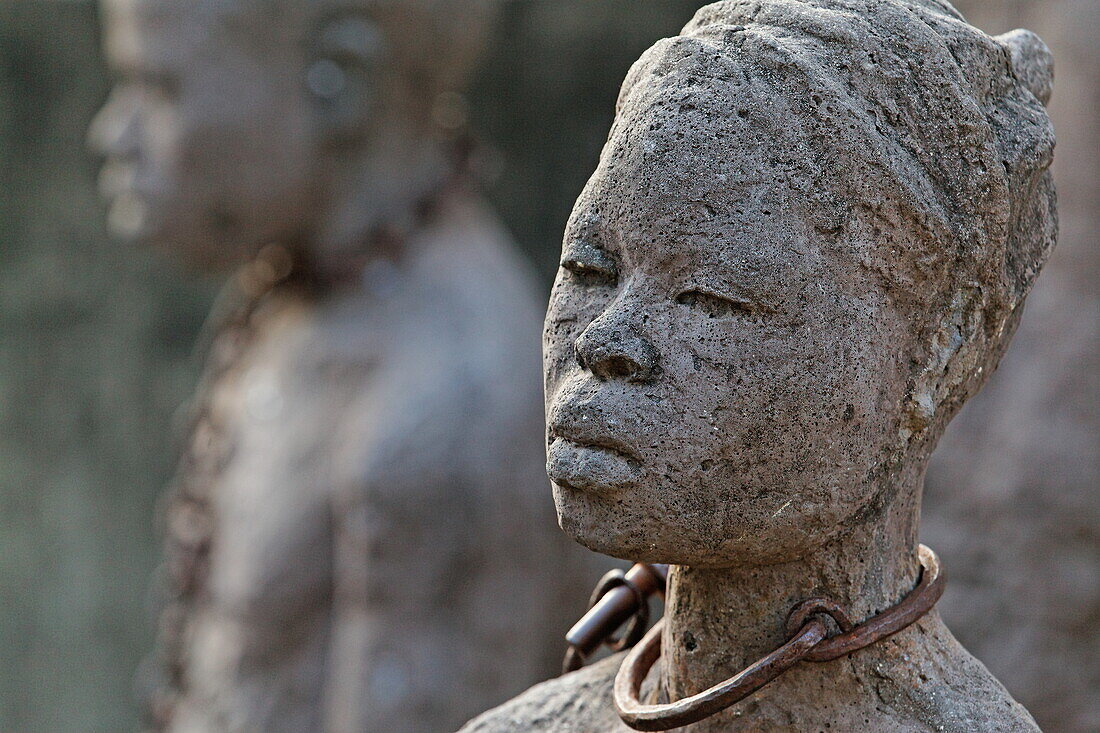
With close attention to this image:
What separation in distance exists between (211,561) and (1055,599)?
123 centimetres

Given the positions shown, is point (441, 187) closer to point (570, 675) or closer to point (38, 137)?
point (570, 675)

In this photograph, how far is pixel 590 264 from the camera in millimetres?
1044

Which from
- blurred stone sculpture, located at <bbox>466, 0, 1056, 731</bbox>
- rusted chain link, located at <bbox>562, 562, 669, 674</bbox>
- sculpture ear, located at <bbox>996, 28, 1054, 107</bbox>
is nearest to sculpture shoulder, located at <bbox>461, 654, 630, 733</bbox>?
rusted chain link, located at <bbox>562, 562, 669, 674</bbox>

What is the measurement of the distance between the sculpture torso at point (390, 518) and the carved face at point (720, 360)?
1.06 metres

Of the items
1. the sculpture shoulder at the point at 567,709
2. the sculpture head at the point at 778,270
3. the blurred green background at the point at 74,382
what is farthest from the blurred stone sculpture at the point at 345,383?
the sculpture head at the point at 778,270

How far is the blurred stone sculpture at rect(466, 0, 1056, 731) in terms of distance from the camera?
38.8 inches

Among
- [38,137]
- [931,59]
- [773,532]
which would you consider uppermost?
[931,59]

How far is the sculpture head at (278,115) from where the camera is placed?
222 centimetres

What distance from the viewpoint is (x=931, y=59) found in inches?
39.7

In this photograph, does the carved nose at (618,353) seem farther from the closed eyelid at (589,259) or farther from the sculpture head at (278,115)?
the sculpture head at (278,115)

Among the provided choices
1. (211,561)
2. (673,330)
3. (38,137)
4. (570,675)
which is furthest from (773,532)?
(38,137)

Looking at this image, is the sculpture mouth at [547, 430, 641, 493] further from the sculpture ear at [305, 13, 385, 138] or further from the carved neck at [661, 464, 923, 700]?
the sculpture ear at [305, 13, 385, 138]

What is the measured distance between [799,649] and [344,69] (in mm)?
1445

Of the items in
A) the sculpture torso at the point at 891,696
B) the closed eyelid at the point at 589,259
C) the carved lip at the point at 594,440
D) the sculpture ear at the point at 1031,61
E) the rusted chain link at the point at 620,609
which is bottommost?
the rusted chain link at the point at 620,609
